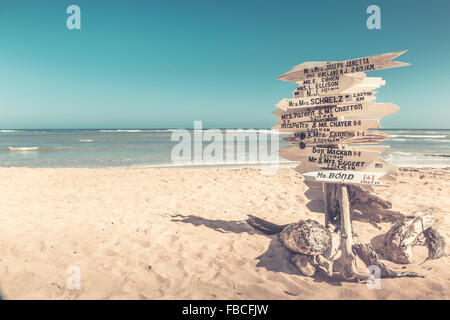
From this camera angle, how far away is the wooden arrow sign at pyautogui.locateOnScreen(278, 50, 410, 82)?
3.14 m

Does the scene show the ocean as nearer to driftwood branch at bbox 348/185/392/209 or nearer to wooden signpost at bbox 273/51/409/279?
driftwood branch at bbox 348/185/392/209

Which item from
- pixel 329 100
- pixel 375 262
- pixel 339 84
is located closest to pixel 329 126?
pixel 329 100

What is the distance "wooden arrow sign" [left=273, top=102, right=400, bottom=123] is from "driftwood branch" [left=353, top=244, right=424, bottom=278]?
186 cm

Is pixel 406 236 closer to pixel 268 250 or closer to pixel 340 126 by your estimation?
pixel 340 126

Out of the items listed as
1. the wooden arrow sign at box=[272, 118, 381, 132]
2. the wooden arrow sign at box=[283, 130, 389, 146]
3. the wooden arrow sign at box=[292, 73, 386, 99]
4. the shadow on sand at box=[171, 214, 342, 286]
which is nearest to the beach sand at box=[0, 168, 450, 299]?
the shadow on sand at box=[171, 214, 342, 286]

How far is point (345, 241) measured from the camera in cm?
348

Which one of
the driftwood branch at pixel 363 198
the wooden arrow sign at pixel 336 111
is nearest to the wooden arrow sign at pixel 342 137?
the wooden arrow sign at pixel 336 111

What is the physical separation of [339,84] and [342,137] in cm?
73

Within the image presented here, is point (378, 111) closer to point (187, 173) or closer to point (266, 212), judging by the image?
point (266, 212)

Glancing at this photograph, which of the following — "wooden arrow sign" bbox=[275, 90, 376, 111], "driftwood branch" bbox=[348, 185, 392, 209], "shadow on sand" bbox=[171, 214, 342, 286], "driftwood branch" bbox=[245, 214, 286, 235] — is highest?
"wooden arrow sign" bbox=[275, 90, 376, 111]

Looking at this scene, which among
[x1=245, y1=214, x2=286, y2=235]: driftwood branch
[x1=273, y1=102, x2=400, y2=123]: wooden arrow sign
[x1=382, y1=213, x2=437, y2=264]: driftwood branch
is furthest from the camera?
[x1=245, y1=214, x2=286, y2=235]: driftwood branch

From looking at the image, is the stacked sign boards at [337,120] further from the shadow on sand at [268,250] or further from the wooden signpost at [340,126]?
the shadow on sand at [268,250]
